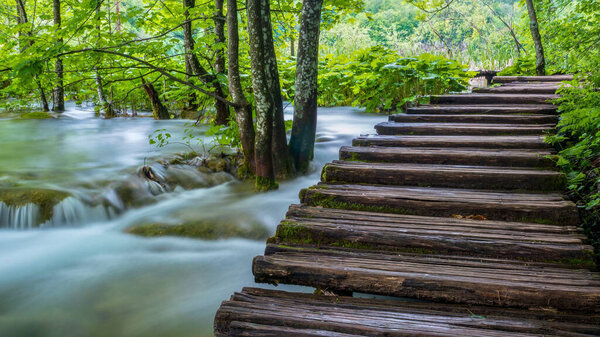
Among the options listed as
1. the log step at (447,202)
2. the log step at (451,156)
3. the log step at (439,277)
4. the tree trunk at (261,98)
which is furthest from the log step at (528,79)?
the log step at (439,277)

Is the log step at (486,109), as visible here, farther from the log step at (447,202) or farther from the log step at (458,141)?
the log step at (447,202)

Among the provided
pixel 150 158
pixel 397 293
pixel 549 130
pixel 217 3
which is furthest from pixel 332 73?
pixel 397 293

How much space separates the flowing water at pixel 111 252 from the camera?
303 cm

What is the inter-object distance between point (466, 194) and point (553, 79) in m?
6.96

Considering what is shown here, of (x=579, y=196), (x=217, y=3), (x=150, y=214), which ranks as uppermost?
(x=217, y=3)

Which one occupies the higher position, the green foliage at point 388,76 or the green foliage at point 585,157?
the green foliage at point 388,76

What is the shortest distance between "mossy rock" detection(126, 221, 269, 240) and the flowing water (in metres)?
0.10

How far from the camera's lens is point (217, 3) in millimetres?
6145

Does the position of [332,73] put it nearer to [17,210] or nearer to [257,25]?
[257,25]

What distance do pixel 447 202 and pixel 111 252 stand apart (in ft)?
10.5

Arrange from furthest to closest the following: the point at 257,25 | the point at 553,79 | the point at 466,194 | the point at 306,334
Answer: the point at 553,79 → the point at 257,25 → the point at 466,194 → the point at 306,334

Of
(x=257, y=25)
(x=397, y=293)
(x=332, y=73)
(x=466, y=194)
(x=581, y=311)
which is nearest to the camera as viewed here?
(x=581, y=311)

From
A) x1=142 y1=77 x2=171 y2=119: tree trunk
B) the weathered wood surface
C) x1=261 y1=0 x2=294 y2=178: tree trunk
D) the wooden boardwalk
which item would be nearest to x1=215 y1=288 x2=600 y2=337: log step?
the wooden boardwalk

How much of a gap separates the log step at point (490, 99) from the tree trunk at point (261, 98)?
258 centimetres
